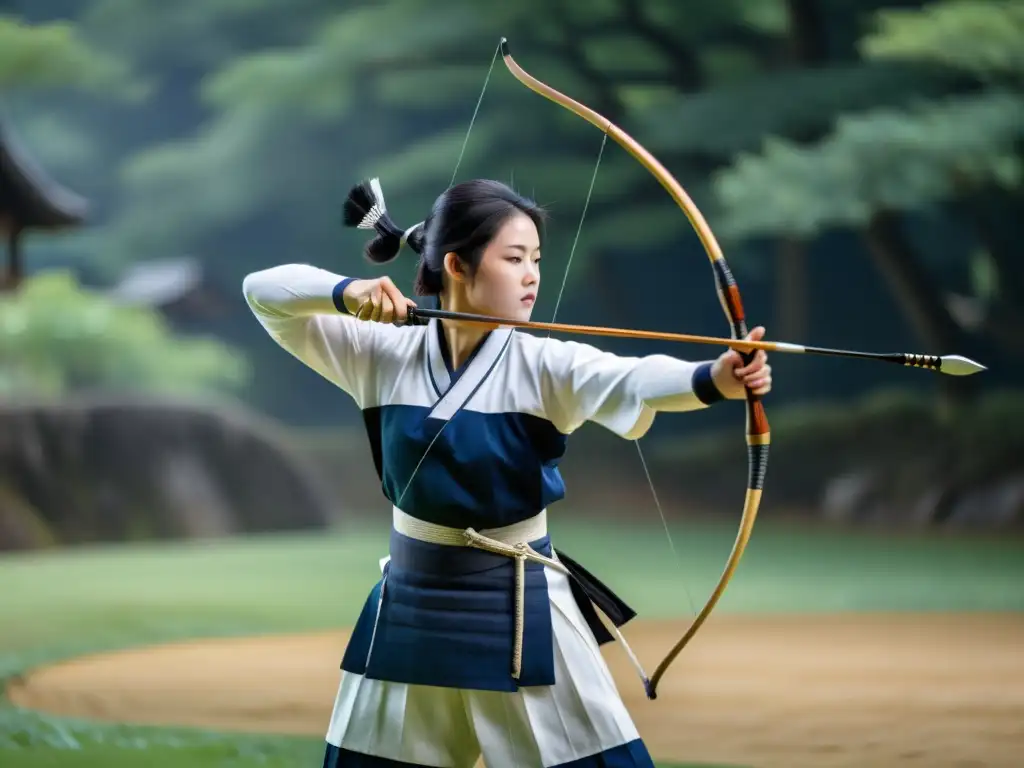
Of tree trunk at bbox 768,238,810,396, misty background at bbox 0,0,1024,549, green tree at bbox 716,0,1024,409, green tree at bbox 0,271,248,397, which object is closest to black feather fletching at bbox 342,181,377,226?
misty background at bbox 0,0,1024,549

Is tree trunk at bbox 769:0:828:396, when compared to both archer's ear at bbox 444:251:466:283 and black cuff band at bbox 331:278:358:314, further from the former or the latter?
black cuff band at bbox 331:278:358:314

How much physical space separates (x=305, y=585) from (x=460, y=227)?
4.69m


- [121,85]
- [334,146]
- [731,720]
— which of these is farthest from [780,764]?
[121,85]

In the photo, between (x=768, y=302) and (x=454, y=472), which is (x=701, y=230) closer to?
(x=454, y=472)

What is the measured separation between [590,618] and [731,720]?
1.69m

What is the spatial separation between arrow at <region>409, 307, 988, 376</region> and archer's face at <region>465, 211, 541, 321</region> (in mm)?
30

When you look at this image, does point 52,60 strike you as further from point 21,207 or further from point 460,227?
point 460,227

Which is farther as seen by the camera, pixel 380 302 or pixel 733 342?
pixel 380 302

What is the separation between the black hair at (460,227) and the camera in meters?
1.82

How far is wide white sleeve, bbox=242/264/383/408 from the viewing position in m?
1.83

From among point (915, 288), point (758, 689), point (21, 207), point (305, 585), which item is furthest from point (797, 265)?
point (758, 689)

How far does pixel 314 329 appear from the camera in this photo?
1896 millimetres

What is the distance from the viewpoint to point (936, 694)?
3.65 metres

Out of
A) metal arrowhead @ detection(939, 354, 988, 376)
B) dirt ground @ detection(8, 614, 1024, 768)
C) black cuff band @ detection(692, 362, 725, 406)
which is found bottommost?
dirt ground @ detection(8, 614, 1024, 768)
